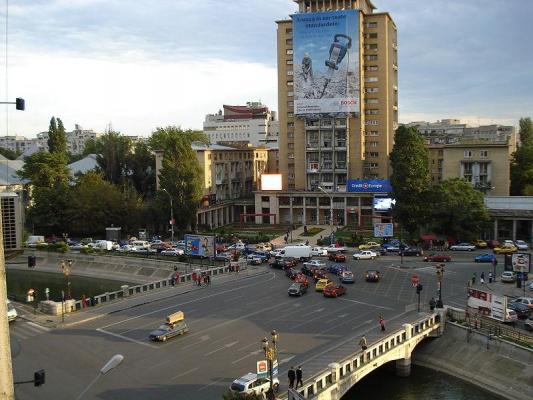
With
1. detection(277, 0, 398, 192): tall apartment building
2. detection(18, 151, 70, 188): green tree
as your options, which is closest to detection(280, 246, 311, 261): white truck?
detection(277, 0, 398, 192): tall apartment building

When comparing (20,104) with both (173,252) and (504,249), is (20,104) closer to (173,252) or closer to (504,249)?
(173,252)

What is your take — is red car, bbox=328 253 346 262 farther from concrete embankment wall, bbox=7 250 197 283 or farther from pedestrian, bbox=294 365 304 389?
pedestrian, bbox=294 365 304 389

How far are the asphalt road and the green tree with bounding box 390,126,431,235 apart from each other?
69.8ft

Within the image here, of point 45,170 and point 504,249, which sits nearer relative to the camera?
point 504,249

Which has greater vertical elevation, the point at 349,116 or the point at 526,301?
the point at 349,116

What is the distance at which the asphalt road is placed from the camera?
30250 millimetres

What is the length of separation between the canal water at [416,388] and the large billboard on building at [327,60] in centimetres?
6700

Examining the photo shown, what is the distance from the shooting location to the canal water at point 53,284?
64.9 m

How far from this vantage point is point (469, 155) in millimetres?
91312

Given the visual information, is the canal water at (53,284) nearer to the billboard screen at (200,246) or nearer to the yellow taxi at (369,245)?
the billboard screen at (200,246)

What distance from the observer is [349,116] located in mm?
100312

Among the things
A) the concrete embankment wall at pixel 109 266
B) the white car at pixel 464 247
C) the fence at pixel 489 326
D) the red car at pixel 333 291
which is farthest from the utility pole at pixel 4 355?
the white car at pixel 464 247

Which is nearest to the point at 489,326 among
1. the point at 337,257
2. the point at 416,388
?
the point at 416,388

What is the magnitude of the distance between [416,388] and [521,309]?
1187 cm
